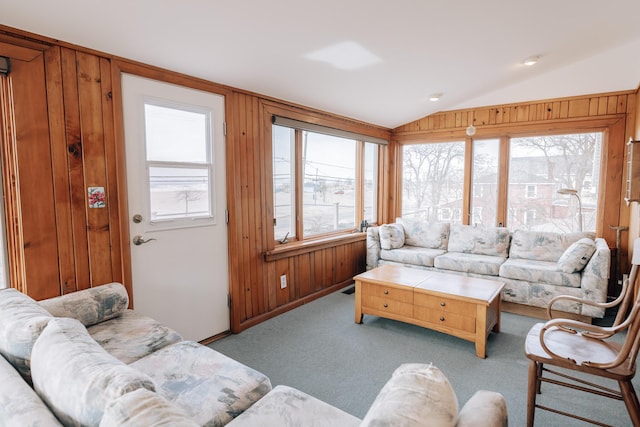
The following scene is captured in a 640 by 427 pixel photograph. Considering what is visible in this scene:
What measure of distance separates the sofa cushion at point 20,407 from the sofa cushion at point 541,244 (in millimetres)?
4406

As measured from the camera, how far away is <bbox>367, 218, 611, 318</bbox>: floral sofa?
3338mm

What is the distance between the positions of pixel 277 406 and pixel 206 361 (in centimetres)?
52

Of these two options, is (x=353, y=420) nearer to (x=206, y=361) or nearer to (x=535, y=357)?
(x=206, y=361)

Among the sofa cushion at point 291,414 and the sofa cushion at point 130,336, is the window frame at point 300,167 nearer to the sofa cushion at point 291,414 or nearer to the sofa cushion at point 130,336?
the sofa cushion at point 130,336

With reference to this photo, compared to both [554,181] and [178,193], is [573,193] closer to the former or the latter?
[554,181]

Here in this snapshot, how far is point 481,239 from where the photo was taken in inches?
173

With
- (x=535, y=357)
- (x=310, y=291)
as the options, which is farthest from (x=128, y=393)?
(x=310, y=291)

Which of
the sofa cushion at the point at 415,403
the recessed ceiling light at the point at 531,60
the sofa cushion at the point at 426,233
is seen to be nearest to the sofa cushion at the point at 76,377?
the sofa cushion at the point at 415,403

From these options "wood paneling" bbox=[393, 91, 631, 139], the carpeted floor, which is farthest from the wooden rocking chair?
"wood paneling" bbox=[393, 91, 631, 139]

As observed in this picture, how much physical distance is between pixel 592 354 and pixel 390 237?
2.84m

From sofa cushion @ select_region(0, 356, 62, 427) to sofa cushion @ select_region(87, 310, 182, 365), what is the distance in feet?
2.49

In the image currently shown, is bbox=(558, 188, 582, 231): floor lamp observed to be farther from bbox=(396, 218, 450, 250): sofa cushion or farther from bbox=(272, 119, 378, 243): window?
bbox=(272, 119, 378, 243): window

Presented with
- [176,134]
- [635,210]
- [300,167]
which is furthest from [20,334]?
[635,210]

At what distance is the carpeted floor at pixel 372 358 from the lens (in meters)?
2.16
